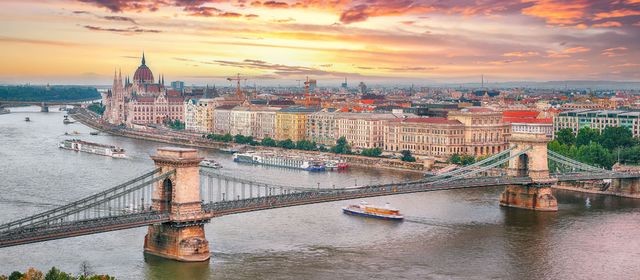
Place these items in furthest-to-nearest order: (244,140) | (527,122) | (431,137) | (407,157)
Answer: (244,140) → (527,122) → (431,137) → (407,157)

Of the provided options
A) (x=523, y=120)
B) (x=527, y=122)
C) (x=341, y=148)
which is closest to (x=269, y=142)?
(x=341, y=148)

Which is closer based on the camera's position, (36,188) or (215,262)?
(215,262)

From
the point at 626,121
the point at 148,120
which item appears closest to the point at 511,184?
the point at 626,121

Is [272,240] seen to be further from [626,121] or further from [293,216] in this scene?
[626,121]

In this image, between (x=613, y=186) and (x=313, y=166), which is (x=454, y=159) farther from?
(x=613, y=186)

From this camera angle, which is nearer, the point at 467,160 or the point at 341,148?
the point at 467,160

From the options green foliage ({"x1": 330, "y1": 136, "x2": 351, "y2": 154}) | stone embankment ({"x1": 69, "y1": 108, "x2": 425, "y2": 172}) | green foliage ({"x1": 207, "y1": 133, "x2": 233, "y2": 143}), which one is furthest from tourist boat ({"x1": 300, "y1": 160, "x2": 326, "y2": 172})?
green foliage ({"x1": 207, "y1": 133, "x2": 233, "y2": 143})

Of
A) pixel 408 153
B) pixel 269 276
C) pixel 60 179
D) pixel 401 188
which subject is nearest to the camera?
pixel 269 276
